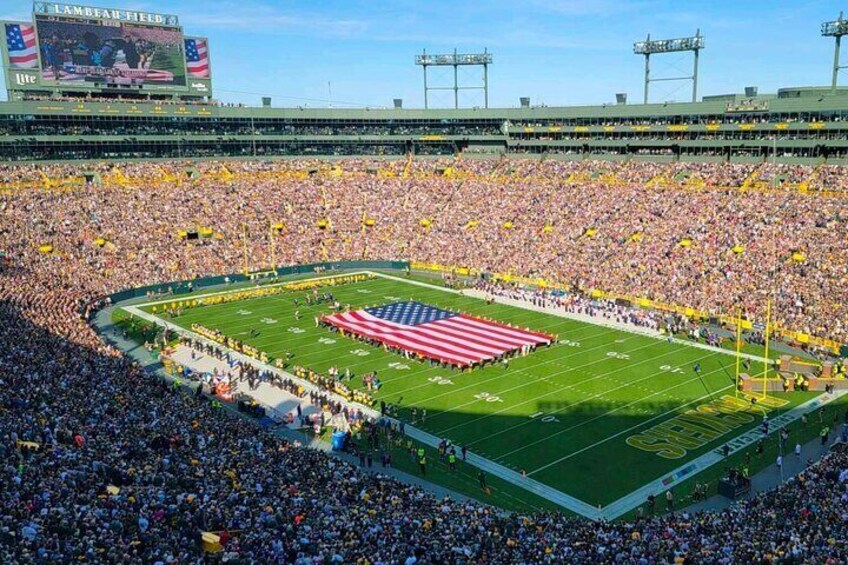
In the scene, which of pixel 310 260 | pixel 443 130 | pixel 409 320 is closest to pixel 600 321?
pixel 409 320

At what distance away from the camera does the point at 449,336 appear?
3656 centimetres

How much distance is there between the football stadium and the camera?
15.3 meters

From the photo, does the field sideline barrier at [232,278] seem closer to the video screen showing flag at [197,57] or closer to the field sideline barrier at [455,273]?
the field sideline barrier at [455,273]

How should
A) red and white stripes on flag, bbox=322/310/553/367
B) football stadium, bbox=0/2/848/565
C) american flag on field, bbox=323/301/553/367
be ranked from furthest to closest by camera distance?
american flag on field, bbox=323/301/553/367
red and white stripes on flag, bbox=322/310/553/367
football stadium, bbox=0/2/848/565

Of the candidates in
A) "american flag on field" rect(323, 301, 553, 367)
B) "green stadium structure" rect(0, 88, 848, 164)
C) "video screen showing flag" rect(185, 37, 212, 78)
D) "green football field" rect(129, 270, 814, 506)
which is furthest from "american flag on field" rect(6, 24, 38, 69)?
"american flag on field" rect(323, 301, 553, 367)

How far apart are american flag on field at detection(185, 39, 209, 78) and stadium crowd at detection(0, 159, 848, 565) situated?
8.51m

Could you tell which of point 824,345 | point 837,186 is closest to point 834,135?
point 837,186

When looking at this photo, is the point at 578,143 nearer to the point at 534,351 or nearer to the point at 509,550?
the point at 534,351

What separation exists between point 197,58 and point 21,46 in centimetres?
1451

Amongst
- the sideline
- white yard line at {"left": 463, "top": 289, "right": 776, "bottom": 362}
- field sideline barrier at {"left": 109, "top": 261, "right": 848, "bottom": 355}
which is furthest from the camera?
field sideline barrier at {"left": 109, "top": 261, "right": 848, "bottom": 355}

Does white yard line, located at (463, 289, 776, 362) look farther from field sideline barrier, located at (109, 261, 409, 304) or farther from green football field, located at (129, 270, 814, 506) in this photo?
field sideline barrier, located at (109, 261, 409, 304)

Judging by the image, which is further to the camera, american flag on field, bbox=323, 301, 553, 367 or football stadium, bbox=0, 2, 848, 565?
american flag on field, bbox=323, 301, 553, 367

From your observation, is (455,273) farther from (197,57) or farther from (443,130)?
(197,57)

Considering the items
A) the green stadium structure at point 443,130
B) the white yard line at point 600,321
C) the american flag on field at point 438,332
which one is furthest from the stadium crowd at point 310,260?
the american flag on field at point 438,332
